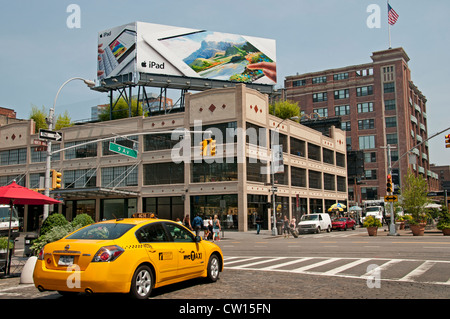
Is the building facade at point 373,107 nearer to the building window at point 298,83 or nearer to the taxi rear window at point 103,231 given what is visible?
the building window at point 298,83

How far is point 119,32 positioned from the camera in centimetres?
5006

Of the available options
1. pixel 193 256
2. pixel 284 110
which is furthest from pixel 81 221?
pixel 284 110

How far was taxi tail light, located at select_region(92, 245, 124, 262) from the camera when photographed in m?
7.55

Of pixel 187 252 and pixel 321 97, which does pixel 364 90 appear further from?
pixel 187 252

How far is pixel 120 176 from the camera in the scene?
48.1 m

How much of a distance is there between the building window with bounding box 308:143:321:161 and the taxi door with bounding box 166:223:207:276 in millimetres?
47442

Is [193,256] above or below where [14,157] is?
below

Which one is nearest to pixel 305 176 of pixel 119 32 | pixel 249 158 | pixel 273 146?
pixel 273 146

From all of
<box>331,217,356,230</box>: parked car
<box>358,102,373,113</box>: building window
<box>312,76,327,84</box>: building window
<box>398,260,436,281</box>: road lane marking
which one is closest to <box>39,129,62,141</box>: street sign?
<box>398,260,436,281</box>: road lane marking

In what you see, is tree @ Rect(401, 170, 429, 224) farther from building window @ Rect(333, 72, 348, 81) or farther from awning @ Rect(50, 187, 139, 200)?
building window @ Rect(333, 72, 348, 81)

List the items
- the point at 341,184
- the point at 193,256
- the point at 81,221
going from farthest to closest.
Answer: the point at 341,184 < the point at 81,221 < the point at 193,256

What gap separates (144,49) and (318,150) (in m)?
26.6

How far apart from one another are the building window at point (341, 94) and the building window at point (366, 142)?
9.23 m

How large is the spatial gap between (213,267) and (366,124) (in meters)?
82.5
